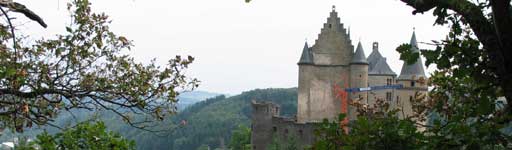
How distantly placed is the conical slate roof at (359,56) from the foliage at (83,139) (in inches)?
1469

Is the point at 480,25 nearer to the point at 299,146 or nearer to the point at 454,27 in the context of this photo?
the point at 454,27

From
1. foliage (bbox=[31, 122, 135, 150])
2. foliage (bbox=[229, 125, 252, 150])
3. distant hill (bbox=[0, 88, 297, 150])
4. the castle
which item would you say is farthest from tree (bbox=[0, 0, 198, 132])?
distant hill (bbox=[0, 88, 297, 150])

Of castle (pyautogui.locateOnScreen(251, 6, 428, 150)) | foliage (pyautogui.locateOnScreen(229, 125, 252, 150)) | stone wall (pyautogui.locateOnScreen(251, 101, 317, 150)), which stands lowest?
foliage (pyautogui.locateOnScreen(229, 125, 252, 150))

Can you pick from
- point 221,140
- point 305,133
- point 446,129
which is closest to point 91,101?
point 446,129

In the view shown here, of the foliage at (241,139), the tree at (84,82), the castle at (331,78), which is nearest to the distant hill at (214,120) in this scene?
the foliage at (241,139)

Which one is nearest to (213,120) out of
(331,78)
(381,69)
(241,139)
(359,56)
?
(241,139)

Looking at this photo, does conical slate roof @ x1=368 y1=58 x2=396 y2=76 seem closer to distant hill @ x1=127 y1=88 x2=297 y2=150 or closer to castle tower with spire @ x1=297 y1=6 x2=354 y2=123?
castle tower with spire @ x1=297 y1=6 x2=354 y2=123

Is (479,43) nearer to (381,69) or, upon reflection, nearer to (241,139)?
(381,69)

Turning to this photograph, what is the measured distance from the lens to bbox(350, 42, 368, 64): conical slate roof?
4362 cm

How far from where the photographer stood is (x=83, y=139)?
696 cm

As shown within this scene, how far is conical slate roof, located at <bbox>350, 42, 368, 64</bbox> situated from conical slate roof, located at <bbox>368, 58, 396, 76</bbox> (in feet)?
7.41

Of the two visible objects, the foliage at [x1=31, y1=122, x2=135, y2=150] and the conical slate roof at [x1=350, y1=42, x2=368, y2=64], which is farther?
the conical slate roof at [x1=350, y1=42, x2=368, y2=64]

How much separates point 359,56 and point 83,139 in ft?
123

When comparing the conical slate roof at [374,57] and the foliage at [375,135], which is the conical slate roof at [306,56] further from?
the foliage at [375,135]
